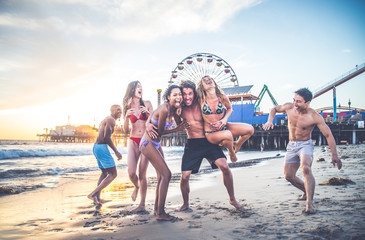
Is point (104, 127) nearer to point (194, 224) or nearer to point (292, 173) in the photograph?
point (194, 224)

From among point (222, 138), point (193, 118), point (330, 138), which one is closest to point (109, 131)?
point (193, 118)

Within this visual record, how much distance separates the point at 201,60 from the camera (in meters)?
39.3

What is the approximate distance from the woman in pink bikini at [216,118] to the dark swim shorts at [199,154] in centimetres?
12

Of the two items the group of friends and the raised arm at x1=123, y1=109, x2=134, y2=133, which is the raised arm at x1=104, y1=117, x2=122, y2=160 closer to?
the raised arm at x1=123, y1=109, x2=134, y2=133

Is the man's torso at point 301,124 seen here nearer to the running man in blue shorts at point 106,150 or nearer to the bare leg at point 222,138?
the bare leg at point 222,138

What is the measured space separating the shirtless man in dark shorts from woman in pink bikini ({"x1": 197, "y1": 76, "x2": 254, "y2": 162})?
0.38ft

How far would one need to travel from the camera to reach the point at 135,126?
4.61 m

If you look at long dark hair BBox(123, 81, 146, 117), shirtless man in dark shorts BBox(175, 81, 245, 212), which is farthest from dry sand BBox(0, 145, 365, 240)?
A: long dark hair BBox(123, 81, 146, 117)

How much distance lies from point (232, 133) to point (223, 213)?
1.27 m

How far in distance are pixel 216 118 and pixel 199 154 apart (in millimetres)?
644

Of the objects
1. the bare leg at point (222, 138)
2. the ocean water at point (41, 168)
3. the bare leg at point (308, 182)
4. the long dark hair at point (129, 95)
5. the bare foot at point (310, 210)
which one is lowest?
the ocean water at point (41, 168)

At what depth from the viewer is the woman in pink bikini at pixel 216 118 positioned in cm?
388

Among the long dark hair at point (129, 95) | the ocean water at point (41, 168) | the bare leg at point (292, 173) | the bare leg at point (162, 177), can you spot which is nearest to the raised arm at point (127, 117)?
the long dark hair at point (129, 95)

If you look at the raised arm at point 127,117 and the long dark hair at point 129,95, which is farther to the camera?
the long dark hair at point 129,95
